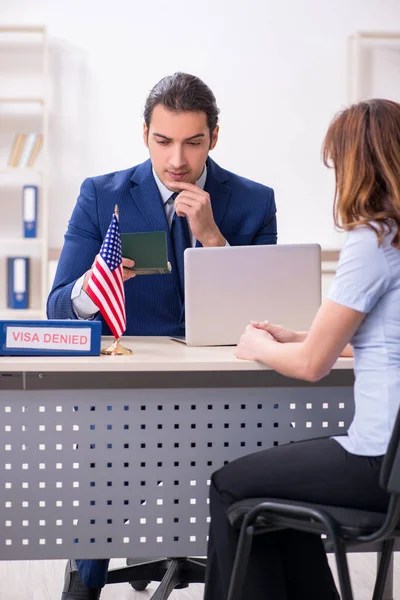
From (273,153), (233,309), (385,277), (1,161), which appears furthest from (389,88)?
(385,277)

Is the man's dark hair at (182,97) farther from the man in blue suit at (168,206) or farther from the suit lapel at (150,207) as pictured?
the suit lapel at (150,207)

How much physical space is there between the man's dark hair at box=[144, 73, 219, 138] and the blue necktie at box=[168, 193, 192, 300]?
10.8 inches

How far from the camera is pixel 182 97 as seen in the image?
2502 millimetres

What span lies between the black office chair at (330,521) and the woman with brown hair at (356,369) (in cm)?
3

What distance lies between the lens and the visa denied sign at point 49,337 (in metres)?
1.92

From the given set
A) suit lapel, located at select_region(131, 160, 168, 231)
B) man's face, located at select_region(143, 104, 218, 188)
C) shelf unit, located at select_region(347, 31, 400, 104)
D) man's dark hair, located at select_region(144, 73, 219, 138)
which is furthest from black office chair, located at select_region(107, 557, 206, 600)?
shelf unit, located at select_region(347, 31, 400, 104)

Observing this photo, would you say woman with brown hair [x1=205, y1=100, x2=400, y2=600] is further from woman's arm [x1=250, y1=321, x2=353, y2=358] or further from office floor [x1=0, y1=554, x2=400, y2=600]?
office floor [x1=0, y1=554, x2=400, y2=600]

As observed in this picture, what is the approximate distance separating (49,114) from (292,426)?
135 inches

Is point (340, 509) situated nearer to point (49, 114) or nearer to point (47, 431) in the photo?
point (47, 431)

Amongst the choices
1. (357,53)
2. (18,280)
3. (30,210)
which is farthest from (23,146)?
(357,53)

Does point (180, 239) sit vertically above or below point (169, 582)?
above

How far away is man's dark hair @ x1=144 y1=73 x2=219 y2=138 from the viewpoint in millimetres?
2500

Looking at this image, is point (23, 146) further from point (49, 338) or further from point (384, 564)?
point (384, 564)

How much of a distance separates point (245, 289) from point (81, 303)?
1.66ft
